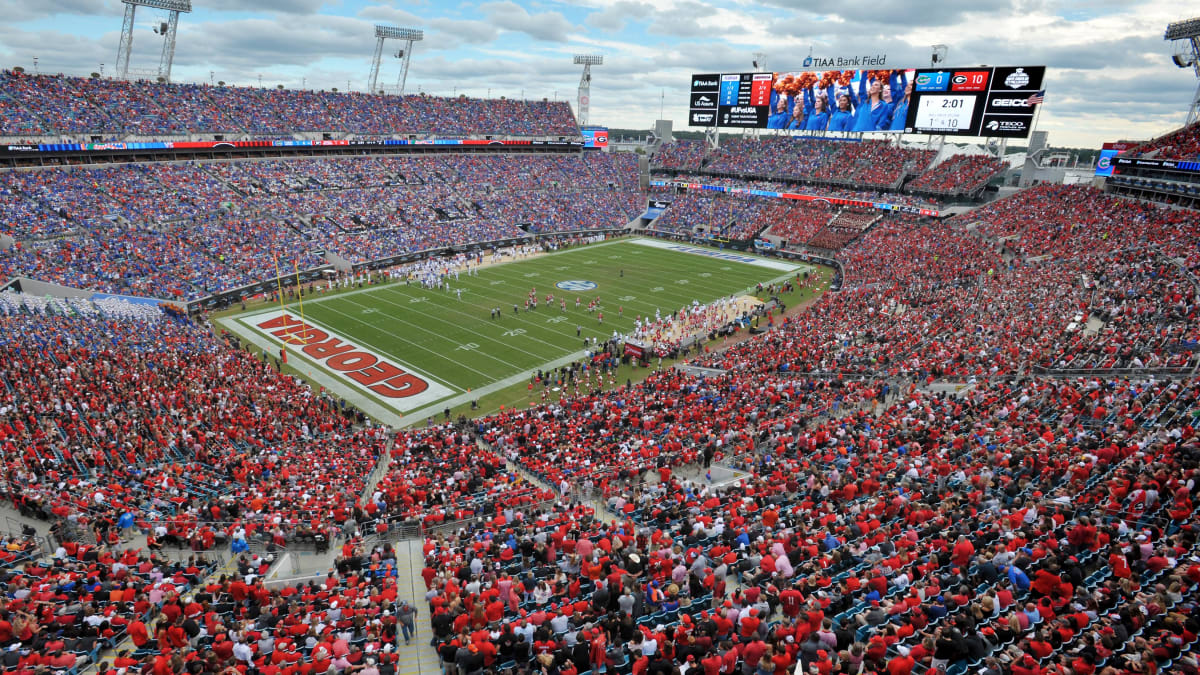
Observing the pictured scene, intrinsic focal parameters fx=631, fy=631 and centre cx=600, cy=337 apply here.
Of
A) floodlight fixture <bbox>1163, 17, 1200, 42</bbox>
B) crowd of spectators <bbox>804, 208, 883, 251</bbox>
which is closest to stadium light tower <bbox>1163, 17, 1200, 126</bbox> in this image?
floodlight fixture <bbox>1163, 17, 1200, 42</bbox>

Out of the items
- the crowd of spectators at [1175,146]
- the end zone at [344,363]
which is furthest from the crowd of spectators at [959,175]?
the end zone at [344,363]

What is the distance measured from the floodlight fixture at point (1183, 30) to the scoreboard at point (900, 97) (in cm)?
702

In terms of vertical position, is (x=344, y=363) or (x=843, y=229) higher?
(x=843, y=229)

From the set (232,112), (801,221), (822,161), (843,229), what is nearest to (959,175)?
(843,229)

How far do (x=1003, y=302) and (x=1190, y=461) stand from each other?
771 inches

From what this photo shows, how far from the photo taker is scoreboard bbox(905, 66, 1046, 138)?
46.0m

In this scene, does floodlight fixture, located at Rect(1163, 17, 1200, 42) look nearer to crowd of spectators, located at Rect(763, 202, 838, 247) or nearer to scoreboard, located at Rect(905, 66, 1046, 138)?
scoreboard, located at Rect(905, 66, 1046, 138)

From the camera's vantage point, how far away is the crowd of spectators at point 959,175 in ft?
168

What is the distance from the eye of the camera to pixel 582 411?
21344mm

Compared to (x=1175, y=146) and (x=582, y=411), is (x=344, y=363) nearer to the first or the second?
(x=582, y=411)

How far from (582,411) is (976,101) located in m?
45.1

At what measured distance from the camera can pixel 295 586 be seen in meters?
10.4

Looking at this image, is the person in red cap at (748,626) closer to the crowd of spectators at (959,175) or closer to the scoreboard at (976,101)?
the scoreboard at (976,101)

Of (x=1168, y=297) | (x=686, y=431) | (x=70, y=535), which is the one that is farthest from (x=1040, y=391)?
(x=70, y=535)
